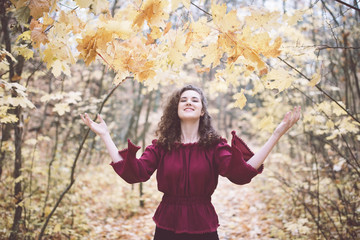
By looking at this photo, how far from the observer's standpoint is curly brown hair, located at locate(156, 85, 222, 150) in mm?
1877

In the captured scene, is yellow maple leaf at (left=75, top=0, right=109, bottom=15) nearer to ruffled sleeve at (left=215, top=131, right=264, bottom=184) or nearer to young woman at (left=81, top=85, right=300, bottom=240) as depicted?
young woman at (left=81, top=85, right=300, bottom=240)

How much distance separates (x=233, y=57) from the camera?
1.49m

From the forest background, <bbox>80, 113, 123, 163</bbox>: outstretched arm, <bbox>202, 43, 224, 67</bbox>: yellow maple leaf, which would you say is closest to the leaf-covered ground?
the forest background

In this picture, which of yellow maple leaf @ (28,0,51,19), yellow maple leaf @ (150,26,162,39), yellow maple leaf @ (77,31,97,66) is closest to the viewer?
yellow maple leaf @ (28,0,51,19)

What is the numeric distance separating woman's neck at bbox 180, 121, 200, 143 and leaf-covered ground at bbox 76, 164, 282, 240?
9.03 ft

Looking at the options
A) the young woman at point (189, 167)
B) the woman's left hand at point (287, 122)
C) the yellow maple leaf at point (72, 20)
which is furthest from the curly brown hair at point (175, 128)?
the yellow maple leaf at point (72, 20)

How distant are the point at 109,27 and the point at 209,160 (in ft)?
3.74

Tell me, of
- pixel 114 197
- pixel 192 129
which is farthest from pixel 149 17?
pixel 114 197

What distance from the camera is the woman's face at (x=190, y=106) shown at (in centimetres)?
192

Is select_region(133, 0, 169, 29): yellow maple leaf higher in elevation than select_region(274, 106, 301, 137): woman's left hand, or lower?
higher

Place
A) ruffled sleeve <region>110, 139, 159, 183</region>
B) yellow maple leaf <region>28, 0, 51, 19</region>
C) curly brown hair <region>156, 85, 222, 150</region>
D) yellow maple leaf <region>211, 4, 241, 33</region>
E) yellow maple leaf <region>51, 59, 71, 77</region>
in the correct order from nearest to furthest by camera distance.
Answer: yellow maple leaf <region>28, 0, 51, 19</region> < yellow maple leaf <region>211, 4, 241, 33</region> < ruffled sleeve <region>110, 139, 159, 183</region> < yellow maple leaf <region>51, 59, 71, 77</region> < curly brown hair <region>156, 85, 222, 150</region>

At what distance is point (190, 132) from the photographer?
1.97m

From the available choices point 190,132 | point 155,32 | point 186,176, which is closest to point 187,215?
point 186,176

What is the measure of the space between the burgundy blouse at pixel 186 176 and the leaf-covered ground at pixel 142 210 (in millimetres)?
2654
